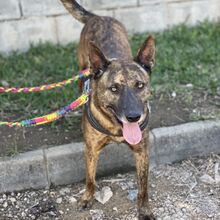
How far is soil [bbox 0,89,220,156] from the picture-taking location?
4531 millimetres

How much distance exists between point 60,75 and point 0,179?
1.86 metres

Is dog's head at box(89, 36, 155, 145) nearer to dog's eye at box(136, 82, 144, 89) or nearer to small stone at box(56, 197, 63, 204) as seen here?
dog's eye at box(136, 82, 144, 89)

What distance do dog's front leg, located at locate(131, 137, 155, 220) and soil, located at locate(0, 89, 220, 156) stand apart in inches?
34.1

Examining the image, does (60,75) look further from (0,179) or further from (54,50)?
(0,179)

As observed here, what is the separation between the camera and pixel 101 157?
445 cm

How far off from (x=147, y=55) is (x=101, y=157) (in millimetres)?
1258

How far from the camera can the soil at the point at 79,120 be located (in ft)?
14.9

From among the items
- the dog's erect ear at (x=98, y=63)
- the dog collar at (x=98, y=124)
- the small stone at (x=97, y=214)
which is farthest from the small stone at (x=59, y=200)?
the dog's erect ear at (x=98, y=63)

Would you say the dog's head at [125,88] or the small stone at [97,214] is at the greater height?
the dog's head at [125,88]

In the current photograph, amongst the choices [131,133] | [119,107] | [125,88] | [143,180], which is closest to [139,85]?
[125,88]

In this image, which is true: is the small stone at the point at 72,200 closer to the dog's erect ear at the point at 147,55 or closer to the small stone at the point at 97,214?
A: the small stone at the point at 97,214

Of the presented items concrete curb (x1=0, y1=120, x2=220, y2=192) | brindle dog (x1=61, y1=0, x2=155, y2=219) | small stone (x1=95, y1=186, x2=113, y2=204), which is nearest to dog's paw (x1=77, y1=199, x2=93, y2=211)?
brindle dog (x1=61, y1=0, x2=155, y2=219)

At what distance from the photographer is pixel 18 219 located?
13.1 feet

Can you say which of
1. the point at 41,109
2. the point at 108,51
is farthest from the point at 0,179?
the point at 108,51
